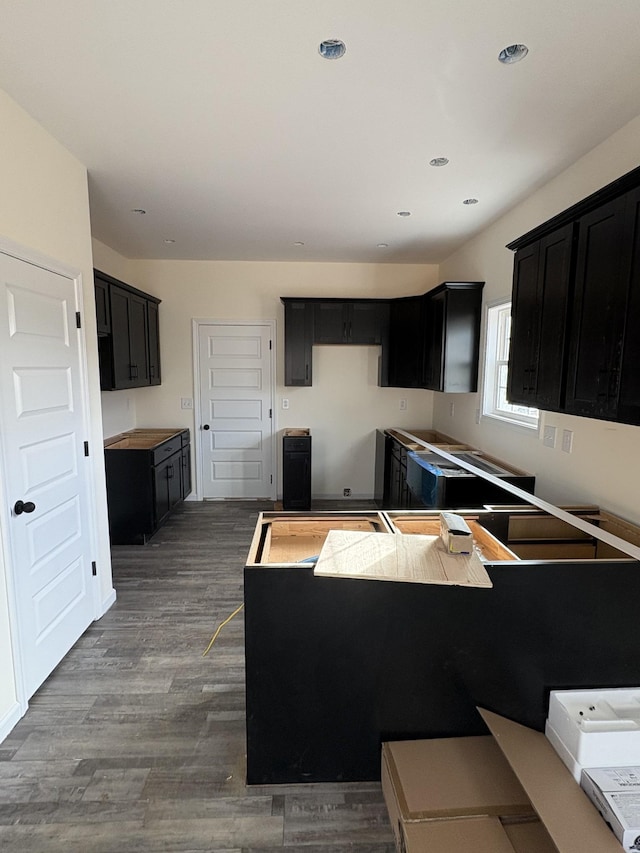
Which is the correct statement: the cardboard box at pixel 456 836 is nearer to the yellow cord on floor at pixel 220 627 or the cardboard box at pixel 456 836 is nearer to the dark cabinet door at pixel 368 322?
the yellow cord on floor at pixel 220 627

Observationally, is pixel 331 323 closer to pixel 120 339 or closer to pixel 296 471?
pixel 296 471

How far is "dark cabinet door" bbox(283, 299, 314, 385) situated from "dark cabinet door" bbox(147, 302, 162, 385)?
1.48 m

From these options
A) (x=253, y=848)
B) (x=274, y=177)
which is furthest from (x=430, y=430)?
(x=253, y=848)

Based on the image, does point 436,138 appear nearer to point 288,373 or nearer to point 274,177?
point 274,177

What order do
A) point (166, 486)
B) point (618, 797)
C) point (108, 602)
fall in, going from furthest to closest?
1. point (166, 486)
2. point (108, 602)
3. point (618, 797)

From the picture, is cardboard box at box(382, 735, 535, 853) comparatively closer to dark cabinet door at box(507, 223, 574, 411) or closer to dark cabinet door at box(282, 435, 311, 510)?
dark cabinet door at box(507, 223, 574, 411)

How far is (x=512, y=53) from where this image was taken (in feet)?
5.39

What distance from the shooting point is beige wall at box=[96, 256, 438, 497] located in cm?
507

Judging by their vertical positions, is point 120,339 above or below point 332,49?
below

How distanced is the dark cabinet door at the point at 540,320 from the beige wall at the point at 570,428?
0.44 metres

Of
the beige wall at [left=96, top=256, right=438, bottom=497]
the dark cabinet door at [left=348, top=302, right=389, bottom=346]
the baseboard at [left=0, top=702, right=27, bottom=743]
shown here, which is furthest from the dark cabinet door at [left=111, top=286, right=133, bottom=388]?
the baseboard at [left=0, top=702, right=27, bottom=743]

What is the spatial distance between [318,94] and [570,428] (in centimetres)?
228

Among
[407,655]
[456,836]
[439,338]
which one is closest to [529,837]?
[456,836]

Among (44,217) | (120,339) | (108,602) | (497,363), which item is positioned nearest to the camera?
(44,217)
